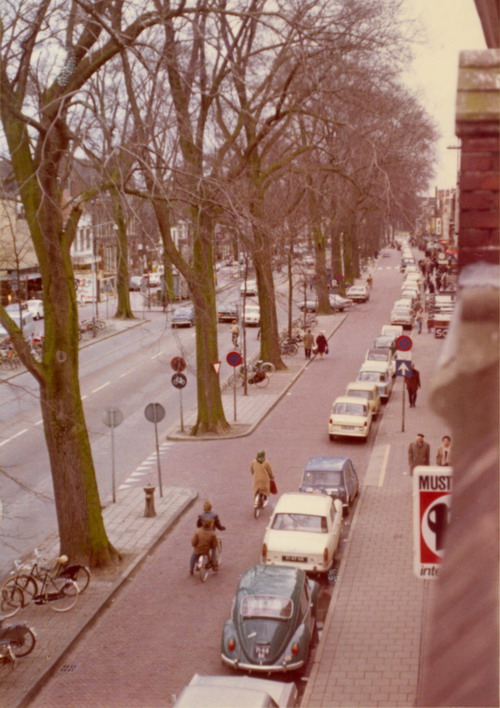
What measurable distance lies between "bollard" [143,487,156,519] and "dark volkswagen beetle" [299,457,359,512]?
292 cm

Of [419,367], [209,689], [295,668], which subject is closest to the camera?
[209,689]

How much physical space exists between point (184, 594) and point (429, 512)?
853 centimetres

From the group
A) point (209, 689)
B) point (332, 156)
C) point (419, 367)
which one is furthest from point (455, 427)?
point (419, 367)

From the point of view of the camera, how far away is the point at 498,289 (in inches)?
104

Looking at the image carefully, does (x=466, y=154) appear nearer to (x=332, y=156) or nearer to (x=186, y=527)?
(x=186, y=527)

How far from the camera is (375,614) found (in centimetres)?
1424

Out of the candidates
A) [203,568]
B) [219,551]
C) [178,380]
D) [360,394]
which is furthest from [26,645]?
[360,394]

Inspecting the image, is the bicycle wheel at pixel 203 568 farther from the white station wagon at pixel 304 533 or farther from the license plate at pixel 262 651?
the license plate at pixel 262 651

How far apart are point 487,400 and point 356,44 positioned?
58.7 feet

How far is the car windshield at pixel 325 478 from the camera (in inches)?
789

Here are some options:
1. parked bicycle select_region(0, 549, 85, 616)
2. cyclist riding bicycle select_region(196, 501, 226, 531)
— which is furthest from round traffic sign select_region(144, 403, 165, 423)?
parked bicycle select_region(0, 549, 85, 616)

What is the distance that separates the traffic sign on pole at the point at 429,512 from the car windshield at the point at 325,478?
1206 cm

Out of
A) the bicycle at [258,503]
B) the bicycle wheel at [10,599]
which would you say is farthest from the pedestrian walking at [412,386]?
the bicycle wheel at [10,599]

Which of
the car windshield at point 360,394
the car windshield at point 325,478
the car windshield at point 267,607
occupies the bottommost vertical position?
the car windshield at point 360,394
